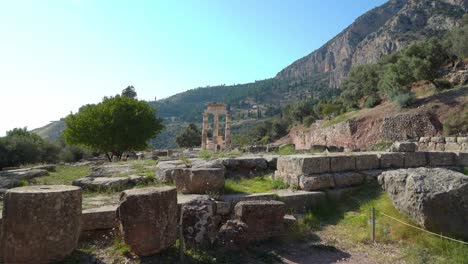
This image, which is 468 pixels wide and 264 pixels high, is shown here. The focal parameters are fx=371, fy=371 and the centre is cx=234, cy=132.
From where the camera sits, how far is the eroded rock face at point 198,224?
562 cm

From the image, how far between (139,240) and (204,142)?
127 ft

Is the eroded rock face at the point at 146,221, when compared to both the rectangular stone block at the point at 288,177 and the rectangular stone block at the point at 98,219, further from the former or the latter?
the rectangular stone block at the point at 288,177

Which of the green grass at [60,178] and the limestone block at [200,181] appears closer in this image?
the limestone block at [200,181]

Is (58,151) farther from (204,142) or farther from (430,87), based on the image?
(430,87)

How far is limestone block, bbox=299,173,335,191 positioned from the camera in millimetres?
8453

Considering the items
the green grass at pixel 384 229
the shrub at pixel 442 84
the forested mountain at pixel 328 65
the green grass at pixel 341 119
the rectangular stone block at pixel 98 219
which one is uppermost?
the forested mountain at pixel 328 65

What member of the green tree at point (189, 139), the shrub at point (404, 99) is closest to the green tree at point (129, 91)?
the green tree at point (189, 139)

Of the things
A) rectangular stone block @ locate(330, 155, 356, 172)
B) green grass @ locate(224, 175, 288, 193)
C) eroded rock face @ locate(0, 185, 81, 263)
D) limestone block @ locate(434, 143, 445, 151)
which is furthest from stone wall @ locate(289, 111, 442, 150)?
eroded rock face @ locate(0, 185, 81, 263)

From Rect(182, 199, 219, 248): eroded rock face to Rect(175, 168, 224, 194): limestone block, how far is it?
5.40 ft

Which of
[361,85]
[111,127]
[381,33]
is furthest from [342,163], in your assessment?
Result: [381,33]

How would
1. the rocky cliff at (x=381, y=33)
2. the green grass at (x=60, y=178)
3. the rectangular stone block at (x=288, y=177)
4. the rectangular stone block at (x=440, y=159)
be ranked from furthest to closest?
the rocky cliff at (x=381, y=33)
the rectangular stone block at (x=440, y=159)
the green grass at (x=60, y=178)
the rectangular stone block at (x=288, y=177)

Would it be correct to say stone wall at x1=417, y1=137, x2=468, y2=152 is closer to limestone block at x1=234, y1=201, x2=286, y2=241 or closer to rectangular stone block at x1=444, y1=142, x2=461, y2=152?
rectangular stone block at x1=444, y1=142, x2=461, y2=152

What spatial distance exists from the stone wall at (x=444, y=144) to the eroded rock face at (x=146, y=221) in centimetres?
1672

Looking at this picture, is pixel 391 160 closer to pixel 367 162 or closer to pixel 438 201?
pixel 367 162
